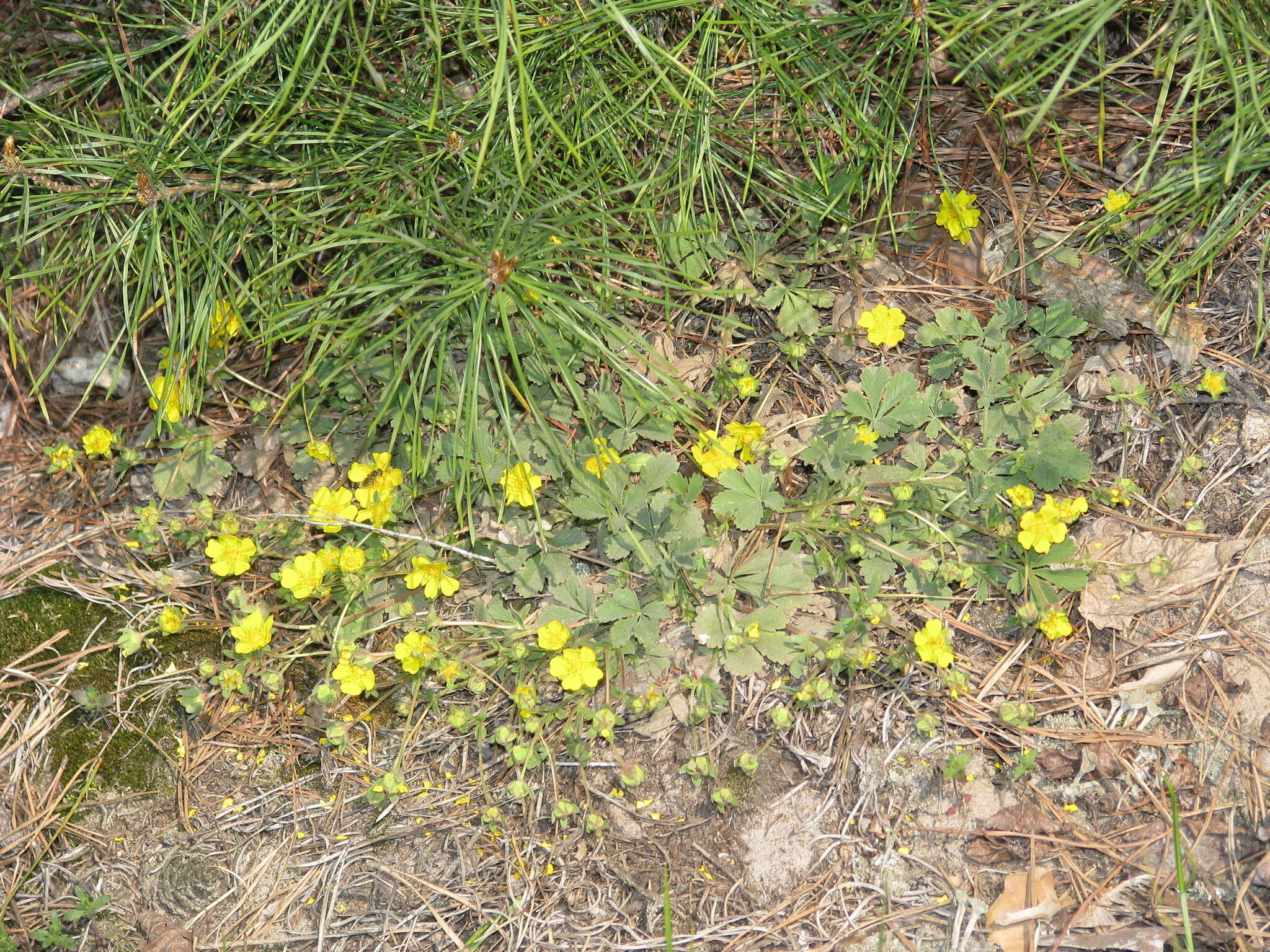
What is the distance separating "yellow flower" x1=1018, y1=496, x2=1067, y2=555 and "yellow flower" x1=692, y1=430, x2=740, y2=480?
0.74m

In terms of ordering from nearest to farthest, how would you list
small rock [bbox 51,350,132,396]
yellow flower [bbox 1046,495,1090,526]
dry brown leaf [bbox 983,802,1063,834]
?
dry brown leaf [bbox 983,802,1063,834] < yellow flower [bbox 1046,495,1090,526] < small rock [bbox 51,350,132,396]

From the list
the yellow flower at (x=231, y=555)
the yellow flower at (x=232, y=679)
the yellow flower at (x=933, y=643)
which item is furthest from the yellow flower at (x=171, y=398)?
the yellow flower at (x=933, y=643)

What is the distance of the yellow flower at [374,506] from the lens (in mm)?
2488

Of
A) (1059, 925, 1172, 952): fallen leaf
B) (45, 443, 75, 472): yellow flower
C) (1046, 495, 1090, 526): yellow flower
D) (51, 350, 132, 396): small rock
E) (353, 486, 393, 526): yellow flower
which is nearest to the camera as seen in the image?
(1059, 925, 1172, 952): fallen leaf

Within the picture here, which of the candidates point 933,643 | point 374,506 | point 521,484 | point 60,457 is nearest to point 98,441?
point 60,457

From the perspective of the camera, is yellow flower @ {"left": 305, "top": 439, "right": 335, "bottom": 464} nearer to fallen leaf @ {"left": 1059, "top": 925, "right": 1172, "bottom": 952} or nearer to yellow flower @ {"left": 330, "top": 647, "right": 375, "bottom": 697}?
yellow flower @ {"left": 330, "top": 647, "right": 375, "bottom": 697}

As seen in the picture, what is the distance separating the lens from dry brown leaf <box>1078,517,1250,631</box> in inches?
90.6

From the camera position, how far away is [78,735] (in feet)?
8.33

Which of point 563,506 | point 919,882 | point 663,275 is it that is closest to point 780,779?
point 919,882

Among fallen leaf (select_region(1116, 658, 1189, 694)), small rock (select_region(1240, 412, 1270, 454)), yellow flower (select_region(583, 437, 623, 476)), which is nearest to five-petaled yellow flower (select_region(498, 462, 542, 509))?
yellow flower (select_region(583, 437, 623, 476))

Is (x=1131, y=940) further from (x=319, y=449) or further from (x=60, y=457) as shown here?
(x=60, y=457)

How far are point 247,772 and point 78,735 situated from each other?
0.51m

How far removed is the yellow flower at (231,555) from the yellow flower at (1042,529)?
6.76 ft

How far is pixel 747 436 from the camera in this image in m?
2.48
